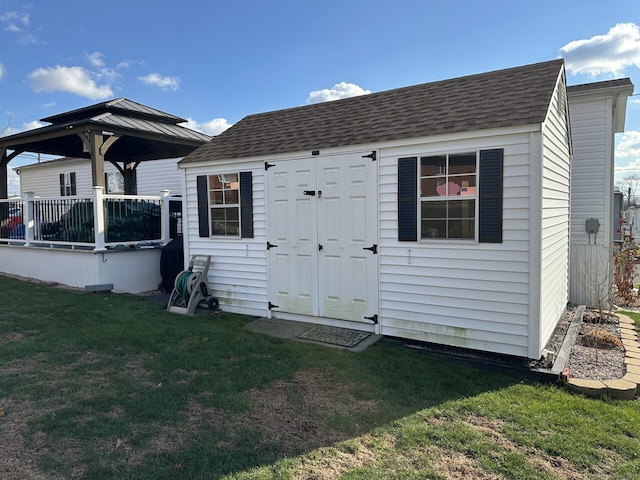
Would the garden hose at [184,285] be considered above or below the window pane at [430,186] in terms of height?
below

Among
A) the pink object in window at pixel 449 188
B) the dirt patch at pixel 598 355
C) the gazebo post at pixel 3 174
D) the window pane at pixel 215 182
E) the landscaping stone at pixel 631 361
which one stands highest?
the gazebo post at pixel 3 174

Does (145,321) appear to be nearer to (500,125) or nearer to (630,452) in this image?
(500,125)

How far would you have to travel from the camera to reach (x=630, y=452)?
301 cm

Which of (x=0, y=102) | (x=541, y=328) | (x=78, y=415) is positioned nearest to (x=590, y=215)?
(x=541, y=328)

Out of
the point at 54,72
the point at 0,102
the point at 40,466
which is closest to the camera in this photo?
the point at 40,466

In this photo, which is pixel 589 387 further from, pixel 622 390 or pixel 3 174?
pixel 3 174

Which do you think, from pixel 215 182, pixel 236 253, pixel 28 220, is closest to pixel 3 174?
pixel 28 220

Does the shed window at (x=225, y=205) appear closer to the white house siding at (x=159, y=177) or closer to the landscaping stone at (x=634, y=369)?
the landscaping stone at (x=634, y=369)

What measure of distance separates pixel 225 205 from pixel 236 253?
833mm

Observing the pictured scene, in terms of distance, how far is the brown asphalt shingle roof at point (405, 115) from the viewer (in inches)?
190

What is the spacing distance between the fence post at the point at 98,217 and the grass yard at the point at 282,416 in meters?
2.99

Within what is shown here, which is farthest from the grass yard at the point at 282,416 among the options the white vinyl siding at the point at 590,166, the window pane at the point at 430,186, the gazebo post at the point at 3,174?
the gazebo post at the point at 3,174

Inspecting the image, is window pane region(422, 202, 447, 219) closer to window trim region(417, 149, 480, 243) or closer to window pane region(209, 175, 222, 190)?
window trim region(417, 149, 480, 243)

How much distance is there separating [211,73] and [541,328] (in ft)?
39.1
